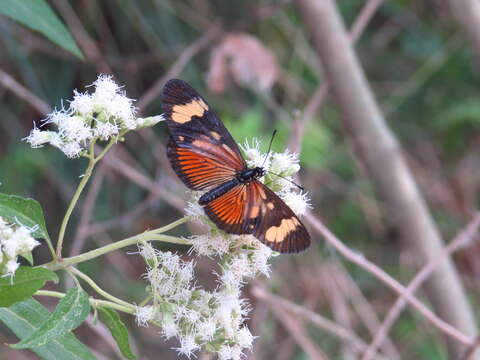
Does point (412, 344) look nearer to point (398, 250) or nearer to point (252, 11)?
point (398, 250)

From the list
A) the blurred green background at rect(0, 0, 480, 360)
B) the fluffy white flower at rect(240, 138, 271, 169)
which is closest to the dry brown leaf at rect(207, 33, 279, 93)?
the blurred green background at rect(0, 0, 480, 360)

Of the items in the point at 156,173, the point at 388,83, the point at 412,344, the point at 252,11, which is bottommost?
the point at 412,344

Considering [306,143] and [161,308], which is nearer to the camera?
[161,308]

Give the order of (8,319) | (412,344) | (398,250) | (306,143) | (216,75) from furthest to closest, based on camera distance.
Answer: (398,250) → (412,344) → (306,143) → (216,75) → (8,319)

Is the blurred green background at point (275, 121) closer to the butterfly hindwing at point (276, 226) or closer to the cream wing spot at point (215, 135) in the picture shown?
the cream wing spot at point (215, 135)

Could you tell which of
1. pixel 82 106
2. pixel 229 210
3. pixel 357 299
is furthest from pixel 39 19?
pixel 357 299

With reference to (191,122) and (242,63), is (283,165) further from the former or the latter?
(242,63)

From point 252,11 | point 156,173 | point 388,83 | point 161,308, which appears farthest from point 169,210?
point 161,308
